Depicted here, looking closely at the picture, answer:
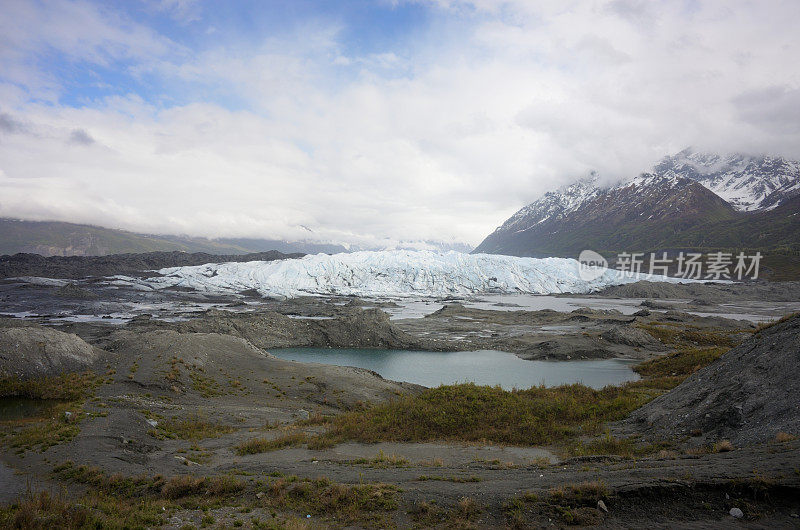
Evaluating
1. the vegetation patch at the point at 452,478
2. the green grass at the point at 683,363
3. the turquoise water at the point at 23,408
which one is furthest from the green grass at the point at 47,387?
the green grass at the point at 683,363

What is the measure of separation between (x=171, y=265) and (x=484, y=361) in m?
122

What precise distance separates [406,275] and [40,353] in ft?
310

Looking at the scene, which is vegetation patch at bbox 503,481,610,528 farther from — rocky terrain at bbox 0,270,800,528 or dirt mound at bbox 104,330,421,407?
dirt mound at bbox 104,330,421,407

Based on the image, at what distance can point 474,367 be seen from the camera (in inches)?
1522

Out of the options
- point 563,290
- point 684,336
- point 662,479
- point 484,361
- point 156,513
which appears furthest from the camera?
point 563,290

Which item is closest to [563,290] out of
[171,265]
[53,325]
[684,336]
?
[684,336]

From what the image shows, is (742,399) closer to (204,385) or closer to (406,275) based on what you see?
(204,385)

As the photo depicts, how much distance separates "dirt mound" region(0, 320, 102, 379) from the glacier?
79181 mm

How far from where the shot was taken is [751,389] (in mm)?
11578

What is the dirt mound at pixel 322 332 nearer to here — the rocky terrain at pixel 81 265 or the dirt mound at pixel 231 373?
the dirt mound at pixel 231 373

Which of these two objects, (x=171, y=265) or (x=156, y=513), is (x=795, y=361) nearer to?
(x=156, y=513)

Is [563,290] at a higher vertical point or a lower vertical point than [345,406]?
higher

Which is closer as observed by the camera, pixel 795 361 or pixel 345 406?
pixel 795 361

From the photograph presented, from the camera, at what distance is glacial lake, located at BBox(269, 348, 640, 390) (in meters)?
33.2
